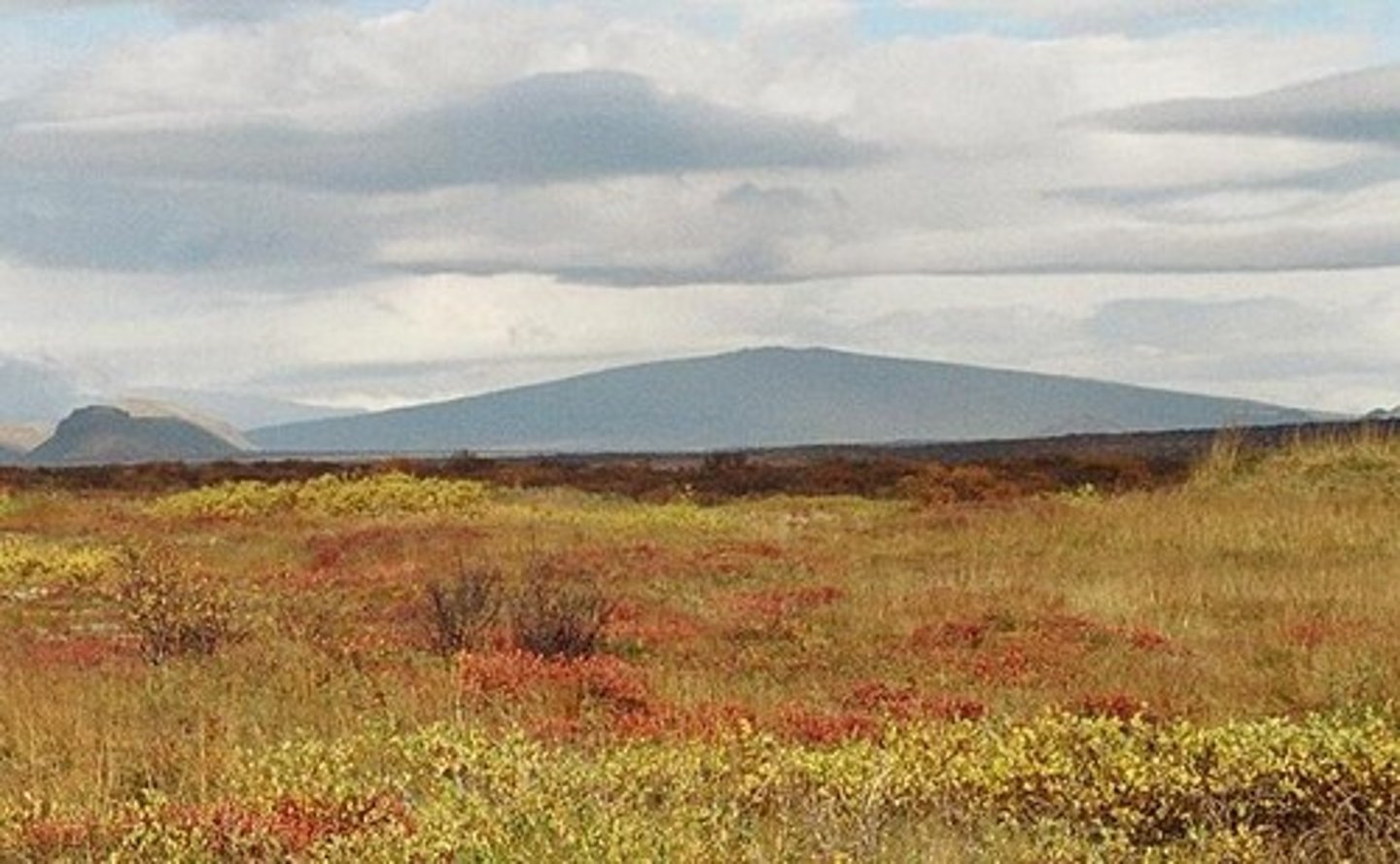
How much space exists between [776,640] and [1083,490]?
76.9 ft

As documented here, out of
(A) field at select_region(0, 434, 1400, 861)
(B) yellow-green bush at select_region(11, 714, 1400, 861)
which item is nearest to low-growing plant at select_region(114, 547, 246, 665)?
(A) field at select_region(0, 434, 1400, 861)

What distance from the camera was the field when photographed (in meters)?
8.41

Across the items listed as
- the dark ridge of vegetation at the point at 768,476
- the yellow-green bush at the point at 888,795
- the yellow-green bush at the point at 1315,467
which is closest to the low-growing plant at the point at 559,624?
the yellow-green bush at the point at 888,795

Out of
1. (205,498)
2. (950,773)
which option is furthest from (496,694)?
(205,498)

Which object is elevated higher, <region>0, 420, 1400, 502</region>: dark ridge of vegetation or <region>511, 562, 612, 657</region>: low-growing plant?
<region>0, 420, 1400, 502</region>: dark ridge of vegetation

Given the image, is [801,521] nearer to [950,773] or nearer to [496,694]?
[496,694]

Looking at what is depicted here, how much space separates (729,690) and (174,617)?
18.5 ft

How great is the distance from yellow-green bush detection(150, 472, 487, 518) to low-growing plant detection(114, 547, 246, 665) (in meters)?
21.8

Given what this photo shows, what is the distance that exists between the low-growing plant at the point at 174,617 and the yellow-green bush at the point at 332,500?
21.8 m

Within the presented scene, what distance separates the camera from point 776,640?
17.5 meters

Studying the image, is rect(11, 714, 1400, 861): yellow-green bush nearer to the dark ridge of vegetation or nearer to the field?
the field

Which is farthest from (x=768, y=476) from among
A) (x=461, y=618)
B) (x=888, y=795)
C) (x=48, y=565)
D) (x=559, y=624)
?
(x=888, y=795)

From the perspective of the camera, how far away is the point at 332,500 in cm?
4216

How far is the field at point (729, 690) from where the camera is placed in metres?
8.41
